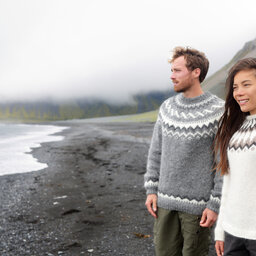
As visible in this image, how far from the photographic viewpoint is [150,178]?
3.88 metres

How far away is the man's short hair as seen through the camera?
3537 mm

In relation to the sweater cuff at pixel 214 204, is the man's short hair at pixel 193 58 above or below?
above

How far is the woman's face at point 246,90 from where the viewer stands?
106 inches

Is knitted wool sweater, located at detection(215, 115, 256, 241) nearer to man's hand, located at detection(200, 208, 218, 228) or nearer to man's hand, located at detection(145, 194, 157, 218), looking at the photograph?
man's hand, located at detection(200, 208, 218, 228)

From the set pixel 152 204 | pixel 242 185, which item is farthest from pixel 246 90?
pixel 152 204

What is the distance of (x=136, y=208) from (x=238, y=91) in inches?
292

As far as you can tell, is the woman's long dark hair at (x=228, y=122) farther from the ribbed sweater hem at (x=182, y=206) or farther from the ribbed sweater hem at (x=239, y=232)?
the ribbed sweater hem at (x=182, y=206)

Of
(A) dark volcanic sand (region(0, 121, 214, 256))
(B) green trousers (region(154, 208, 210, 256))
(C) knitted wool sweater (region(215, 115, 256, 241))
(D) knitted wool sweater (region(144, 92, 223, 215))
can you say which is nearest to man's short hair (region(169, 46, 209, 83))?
(D) knitted wool sweater (region(144, 92, 223, 215))

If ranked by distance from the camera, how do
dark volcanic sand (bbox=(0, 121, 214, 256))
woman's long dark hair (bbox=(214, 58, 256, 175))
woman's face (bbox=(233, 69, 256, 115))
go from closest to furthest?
woman's face (bbox=(233, 69, 256, 115)) < woman's long dark hair (bbox=(214, 58, 256, 175)) < dark volcanic sand (bbox=(0, 121, 214, 256))

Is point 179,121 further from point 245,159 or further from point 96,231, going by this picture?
point 96,231

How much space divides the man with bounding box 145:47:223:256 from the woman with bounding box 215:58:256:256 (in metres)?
0.38

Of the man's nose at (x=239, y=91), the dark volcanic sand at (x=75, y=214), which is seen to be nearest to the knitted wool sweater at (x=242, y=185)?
the man's nose at (x=239, y=91)

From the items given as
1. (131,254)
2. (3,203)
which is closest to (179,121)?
(131,254)

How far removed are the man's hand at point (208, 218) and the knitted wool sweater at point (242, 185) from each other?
350mm
